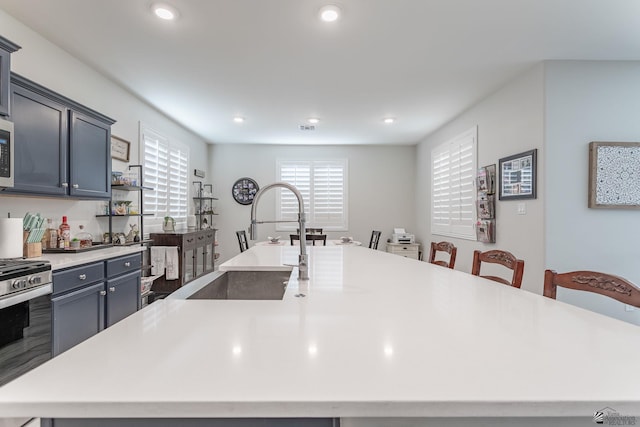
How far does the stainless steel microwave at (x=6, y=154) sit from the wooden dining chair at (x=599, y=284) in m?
2.90

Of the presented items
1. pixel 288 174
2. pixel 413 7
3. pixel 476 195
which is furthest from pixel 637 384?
pixel 288 174

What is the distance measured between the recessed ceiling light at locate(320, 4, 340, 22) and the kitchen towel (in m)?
2.41

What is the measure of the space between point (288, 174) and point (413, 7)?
4621 mm

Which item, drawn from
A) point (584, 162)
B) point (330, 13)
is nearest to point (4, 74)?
point (330, 13)

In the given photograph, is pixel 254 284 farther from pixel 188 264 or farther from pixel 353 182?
pixel 353 182

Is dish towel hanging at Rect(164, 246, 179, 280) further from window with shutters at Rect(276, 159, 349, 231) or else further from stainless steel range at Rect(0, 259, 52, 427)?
window with shutters at Rect(276, 159, 349, 231)

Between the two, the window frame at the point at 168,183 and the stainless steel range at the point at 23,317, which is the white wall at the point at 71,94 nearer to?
the window frame at the point at 168,183

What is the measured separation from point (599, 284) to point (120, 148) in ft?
13.7

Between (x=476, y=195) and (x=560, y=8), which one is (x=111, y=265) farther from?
(x=476, y=195)

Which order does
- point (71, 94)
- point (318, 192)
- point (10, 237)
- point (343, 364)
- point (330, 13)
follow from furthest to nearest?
point (318, 192)
point (71, 94)
point (330, 13)
point (10, 237)
point (343, 364)

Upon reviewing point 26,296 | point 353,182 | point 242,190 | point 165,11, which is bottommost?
point 26,296

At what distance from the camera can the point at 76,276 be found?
219cm

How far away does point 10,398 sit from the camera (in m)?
0.53

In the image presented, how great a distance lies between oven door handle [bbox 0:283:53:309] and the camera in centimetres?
162
